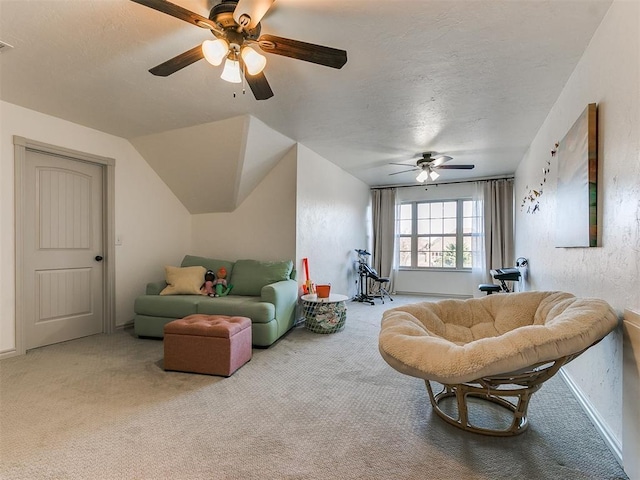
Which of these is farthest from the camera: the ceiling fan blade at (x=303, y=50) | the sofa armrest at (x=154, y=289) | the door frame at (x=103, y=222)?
the sofa armrest at (x=154, y=289)

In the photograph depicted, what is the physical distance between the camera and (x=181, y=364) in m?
2.59

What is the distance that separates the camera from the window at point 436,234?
257 inches

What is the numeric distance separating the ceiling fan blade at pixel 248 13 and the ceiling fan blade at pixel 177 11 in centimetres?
14

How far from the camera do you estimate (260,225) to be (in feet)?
14.3

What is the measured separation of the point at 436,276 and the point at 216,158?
489 centimetres

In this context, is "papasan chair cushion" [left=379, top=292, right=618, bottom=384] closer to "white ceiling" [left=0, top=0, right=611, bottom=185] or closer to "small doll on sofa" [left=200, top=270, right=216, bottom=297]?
"white ceiling" [left=0, top=0, right=611, bottom=185]

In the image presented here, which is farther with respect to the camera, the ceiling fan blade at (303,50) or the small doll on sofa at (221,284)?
the small doll on sofa at (221,284)

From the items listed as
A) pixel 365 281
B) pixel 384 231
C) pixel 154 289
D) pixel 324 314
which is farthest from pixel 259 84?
pixel 384 231

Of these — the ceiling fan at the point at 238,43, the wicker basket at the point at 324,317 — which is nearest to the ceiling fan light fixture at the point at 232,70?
the ceiling fan at the point at 238,43

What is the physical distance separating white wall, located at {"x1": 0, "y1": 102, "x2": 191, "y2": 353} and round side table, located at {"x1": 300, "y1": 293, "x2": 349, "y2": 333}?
2128mm

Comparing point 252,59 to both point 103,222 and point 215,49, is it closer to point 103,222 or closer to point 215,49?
point 215,49

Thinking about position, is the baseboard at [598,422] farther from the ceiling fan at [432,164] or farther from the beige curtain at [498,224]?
the beige curtain at [498,224]

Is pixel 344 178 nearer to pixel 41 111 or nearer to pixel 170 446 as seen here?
pixel 41 111

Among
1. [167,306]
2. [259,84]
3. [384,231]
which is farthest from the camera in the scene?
[384,231]
